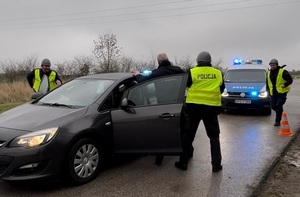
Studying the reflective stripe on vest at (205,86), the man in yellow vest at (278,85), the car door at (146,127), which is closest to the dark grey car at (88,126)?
the car door at (146,127)

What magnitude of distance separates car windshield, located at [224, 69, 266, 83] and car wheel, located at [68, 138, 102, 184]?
27.7 feet

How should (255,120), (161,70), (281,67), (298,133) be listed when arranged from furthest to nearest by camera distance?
1. (255,120)
2. (281,67)
3. (298,133)
4. (161,70)

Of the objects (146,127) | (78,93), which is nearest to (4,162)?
(78,93)

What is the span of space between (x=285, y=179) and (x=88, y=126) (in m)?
3.01

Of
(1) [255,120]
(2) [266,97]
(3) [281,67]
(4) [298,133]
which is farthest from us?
(2) [266,97]

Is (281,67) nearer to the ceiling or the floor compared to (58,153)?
nearer to the ceiling

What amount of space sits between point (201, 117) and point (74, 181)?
213 cm

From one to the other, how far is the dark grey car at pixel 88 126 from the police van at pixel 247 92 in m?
6.22

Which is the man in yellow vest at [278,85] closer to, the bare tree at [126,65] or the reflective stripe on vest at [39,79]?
the reflective stripe on vest at [39,79]

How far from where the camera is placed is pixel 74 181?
450cm

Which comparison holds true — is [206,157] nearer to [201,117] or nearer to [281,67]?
[201,117]

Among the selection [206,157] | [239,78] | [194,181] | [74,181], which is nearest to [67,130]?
[74,181]

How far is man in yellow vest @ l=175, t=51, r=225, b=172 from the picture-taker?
16.7 ft

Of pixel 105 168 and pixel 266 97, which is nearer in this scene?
pixel 105 168
